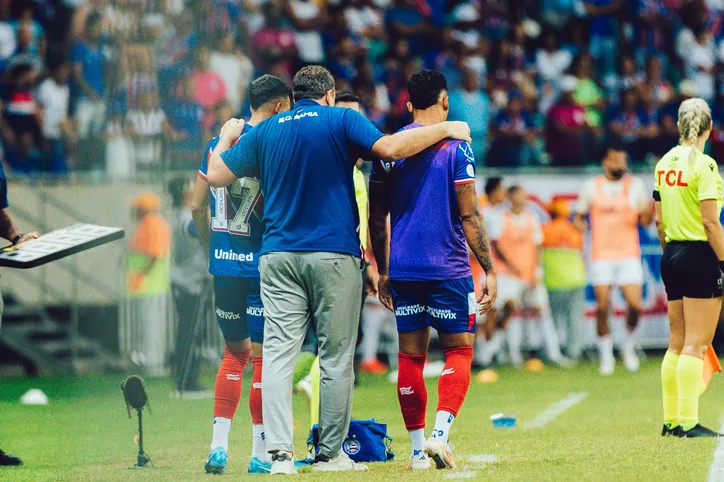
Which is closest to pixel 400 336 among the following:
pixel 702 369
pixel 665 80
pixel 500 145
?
pixel 702 369

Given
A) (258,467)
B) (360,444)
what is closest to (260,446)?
(258,467)

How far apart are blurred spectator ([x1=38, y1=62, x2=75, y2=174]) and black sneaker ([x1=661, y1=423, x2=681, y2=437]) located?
10.6m

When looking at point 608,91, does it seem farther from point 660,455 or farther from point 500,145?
point 660,455

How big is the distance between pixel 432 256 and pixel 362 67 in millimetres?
12903

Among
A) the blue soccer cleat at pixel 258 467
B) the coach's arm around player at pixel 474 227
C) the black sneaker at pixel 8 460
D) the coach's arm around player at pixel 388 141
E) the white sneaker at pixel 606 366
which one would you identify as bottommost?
the white sneaker at pixel 606 366

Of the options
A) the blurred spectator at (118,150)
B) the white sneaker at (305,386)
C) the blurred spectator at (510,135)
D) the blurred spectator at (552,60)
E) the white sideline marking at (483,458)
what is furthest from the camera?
the blurred spectator at (552,60)

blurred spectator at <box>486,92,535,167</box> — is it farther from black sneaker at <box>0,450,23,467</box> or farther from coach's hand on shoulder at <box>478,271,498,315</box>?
coach's hand on shoulder at <box>478,271,498,315</box>

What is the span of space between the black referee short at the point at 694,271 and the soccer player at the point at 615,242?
7.02 m

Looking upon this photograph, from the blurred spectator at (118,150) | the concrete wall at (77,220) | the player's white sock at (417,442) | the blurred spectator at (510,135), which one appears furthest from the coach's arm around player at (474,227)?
the blurred spectator at (510,135)

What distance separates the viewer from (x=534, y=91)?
21.4 metres

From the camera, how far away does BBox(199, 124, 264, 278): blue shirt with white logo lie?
8.16m

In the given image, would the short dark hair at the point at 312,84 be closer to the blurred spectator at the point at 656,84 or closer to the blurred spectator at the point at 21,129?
the blurred spectator at the point at 21,129

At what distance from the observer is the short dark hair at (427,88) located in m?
8.00

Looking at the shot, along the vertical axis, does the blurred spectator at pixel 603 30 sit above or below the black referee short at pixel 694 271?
above
